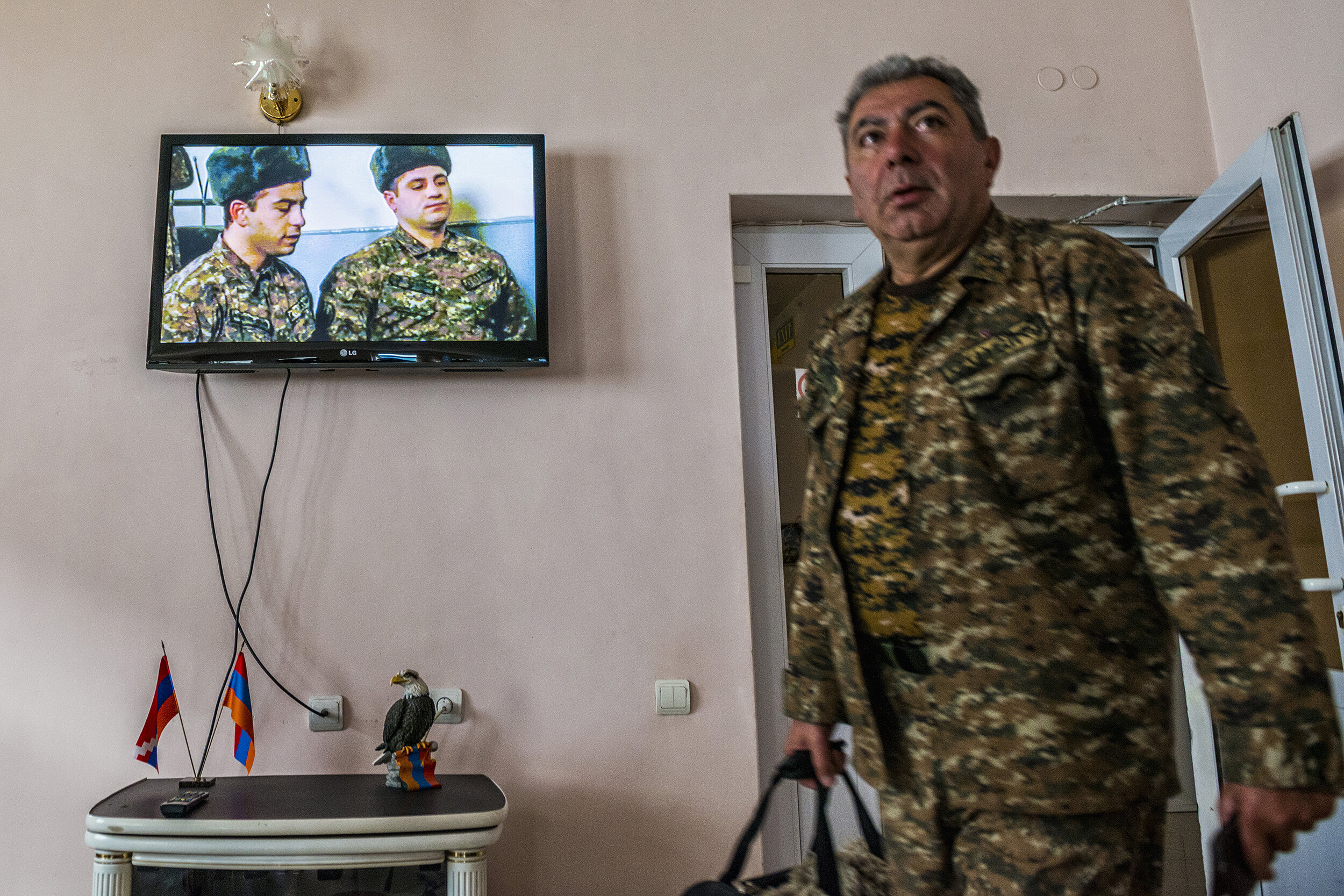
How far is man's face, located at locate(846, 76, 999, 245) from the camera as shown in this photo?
3.76ft

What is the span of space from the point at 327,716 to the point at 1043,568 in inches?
69.5

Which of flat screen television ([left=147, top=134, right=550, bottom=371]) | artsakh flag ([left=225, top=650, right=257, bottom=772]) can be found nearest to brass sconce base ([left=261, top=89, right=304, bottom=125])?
flat screen television ([left=147, top=134, right=550, bottom=371])

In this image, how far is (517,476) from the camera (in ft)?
7.27

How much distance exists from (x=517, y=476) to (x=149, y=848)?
1.09 meters

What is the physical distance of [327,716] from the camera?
2090 mm

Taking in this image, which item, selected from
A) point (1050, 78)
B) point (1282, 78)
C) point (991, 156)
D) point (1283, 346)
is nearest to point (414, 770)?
point (991, 156)

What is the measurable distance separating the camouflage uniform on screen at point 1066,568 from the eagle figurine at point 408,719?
3.74 ft

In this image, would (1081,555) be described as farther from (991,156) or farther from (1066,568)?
(991,156)

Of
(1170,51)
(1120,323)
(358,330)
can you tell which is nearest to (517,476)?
(358,330)

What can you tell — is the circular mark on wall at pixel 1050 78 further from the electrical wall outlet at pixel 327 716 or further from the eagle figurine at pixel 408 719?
the electrical wall outlet at pixel 327 716

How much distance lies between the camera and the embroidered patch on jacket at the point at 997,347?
3.22ft

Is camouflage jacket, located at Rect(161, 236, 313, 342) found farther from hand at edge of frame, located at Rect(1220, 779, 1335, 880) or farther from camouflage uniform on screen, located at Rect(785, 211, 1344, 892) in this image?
hand at edge of frame, located at Rect(1220, 779, 1335, 880)

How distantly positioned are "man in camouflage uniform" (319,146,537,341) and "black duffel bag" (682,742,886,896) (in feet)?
4.55

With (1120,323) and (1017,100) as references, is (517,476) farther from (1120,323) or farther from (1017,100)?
(1017,100)
